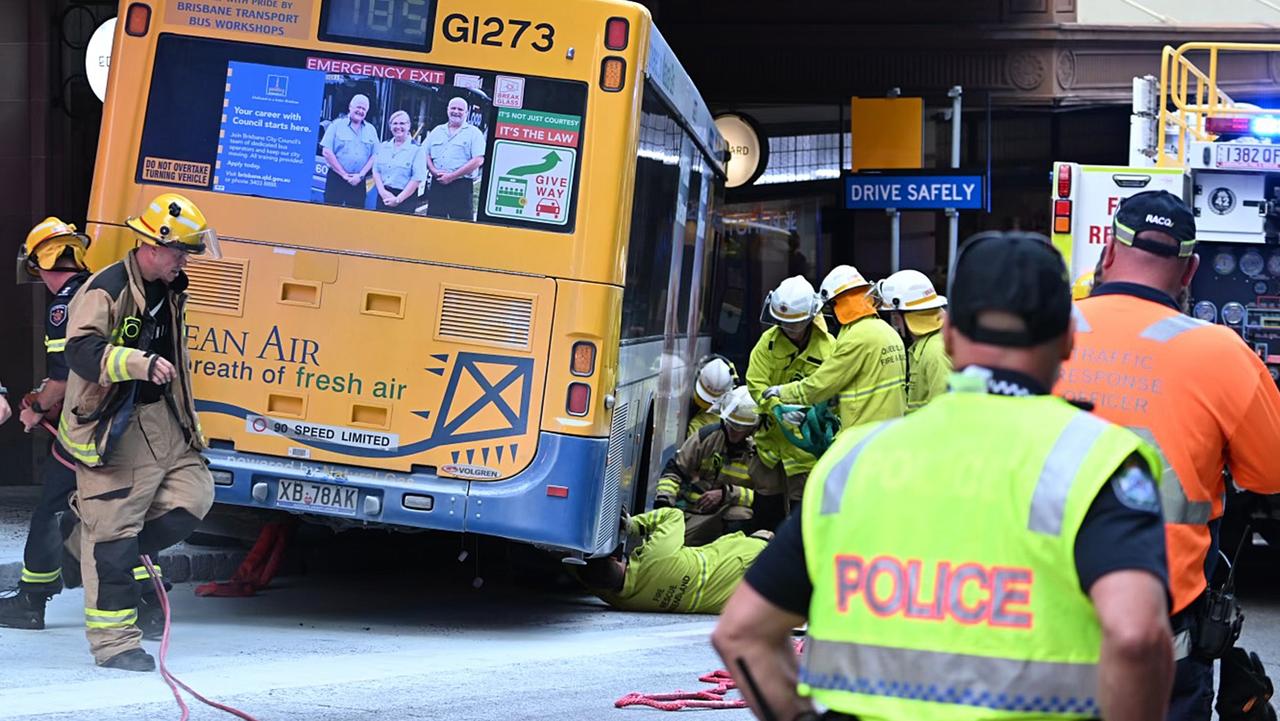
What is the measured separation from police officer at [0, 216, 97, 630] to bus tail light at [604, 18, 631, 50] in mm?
2723

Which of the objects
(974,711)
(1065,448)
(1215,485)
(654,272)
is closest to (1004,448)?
(1065,448)

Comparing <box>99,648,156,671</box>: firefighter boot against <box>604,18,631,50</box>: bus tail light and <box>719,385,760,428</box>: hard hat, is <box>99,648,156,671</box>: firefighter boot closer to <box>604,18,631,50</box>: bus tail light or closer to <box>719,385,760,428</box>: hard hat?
<box>604,18,631,50</box>: bus tail light

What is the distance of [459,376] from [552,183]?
1042 mm

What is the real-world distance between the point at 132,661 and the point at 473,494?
185 cm

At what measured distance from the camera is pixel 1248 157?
1006 cm

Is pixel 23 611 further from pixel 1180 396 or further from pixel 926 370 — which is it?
pixel 1180 396

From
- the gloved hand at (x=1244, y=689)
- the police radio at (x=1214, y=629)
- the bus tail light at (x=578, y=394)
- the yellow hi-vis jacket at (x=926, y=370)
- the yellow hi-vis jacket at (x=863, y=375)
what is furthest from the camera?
the yellow hi-vis jacket at (x=863, y=375)

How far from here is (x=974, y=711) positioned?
2418 millimetres

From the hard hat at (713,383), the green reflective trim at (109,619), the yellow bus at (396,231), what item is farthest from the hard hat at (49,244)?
the hard hat at (713,383)

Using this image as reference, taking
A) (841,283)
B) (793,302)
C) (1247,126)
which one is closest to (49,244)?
(793,302)

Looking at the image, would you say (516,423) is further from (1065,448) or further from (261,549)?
(1065,448)

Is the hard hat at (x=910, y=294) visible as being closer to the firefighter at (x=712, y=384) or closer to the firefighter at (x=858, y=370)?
the firefighter at (x=858, y=370)

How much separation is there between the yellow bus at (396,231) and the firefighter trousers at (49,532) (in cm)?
70

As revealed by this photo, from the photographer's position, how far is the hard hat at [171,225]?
7469mm
